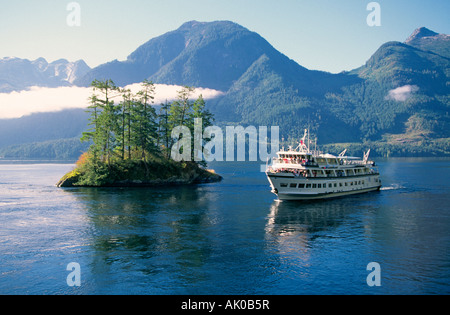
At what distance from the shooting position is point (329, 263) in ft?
136

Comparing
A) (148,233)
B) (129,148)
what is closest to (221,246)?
(148,233)

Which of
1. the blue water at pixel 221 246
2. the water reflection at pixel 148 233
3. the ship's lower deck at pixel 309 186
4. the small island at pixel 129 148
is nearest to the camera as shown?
the blue water at pixel 221 246

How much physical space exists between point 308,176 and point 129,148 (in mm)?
61846

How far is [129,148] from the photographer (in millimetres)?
120500

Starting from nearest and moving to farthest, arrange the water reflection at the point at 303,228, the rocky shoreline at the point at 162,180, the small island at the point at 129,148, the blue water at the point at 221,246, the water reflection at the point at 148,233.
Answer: the blue water at the point at 221,246, the water reflection at the point at 148,233, the water reflection at the point at 303,228, the rocky shoreline at the point at 162,180, the small island at the point at 129,148

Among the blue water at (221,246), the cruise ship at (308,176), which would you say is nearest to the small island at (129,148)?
the blue water at (221,246)

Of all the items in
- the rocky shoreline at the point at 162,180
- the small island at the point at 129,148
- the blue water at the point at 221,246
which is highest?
the small island at the point at 129,148

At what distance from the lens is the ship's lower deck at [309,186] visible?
84.6m

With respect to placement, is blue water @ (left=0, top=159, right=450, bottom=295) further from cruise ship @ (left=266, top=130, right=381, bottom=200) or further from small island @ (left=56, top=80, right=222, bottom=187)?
small island @ (left=56, top=80, right=222, bottom=187)

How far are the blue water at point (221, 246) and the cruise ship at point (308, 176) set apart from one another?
444cm

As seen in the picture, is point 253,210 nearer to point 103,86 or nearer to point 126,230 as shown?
point 126,230

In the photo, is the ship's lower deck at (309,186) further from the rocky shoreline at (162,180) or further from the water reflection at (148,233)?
the rocky shoreline at (162,180)
